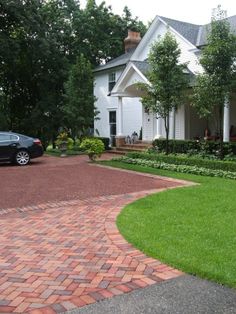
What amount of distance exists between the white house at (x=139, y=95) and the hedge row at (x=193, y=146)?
1.34 m

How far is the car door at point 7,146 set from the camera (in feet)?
53.4

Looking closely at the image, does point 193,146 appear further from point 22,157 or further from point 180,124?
point 22,157

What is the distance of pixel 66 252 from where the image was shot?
5.21 meters

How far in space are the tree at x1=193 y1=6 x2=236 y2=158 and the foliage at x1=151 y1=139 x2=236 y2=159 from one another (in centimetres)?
173

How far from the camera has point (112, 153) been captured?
874 inches

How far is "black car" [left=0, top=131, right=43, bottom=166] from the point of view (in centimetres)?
1631

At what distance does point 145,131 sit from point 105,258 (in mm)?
18891

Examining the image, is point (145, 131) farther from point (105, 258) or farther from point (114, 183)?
point (105, 258)

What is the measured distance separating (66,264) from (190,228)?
2121 millimetres

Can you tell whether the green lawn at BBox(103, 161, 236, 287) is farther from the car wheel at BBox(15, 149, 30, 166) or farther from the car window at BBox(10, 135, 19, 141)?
the car window at BBox(10, 135, 19, 141)

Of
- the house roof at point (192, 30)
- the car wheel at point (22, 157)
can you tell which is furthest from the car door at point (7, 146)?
the house roof at point (192, 30)

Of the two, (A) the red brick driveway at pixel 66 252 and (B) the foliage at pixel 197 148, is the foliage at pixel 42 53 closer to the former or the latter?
(B) the foliage at pixel 197 148

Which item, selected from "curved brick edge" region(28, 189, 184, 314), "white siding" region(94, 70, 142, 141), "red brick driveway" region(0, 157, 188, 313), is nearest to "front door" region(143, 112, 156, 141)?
"white siding" region(94, 70, 142, 141)

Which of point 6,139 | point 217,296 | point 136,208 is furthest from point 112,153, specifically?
point 217,296
